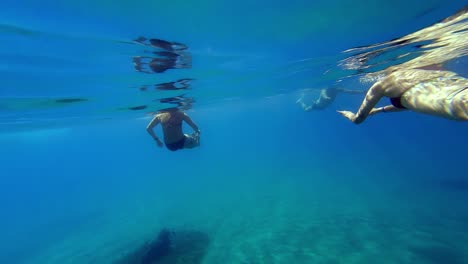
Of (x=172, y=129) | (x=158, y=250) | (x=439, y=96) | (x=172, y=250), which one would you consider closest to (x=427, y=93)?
(x=439, y=96)

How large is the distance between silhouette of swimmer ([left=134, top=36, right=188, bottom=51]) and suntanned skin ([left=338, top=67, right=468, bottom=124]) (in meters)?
5.99

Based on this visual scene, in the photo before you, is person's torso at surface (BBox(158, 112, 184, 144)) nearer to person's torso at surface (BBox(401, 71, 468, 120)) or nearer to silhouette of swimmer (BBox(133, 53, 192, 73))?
silhouette of swimmer (BBox(133, 53, 192, 73))

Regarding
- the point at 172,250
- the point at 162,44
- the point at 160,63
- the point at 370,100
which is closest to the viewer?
the point at 370,100

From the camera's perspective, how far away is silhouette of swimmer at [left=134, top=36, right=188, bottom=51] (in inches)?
305

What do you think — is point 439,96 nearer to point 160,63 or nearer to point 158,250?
point 160,63

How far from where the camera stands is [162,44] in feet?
27.1

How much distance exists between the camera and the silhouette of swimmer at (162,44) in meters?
7.74


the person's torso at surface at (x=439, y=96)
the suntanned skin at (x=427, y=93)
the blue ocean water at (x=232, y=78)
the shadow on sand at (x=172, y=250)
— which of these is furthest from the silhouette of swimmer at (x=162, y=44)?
the shadow on sand at (x=172, y=250)

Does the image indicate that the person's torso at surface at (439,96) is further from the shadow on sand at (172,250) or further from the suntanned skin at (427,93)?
the shadow on sand at (172,250)

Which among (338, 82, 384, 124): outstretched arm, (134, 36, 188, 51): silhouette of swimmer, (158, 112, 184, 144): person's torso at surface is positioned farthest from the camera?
(158, 112, 184, 144): person's torso at surface

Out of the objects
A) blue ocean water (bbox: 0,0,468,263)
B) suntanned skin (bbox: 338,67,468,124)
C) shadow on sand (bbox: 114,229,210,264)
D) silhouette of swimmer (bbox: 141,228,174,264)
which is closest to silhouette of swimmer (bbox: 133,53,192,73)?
blue ocean water (bbox: 0,0,468,263)

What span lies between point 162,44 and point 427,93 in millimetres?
7154

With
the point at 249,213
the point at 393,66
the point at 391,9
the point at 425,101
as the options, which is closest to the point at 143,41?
the point at 425,101

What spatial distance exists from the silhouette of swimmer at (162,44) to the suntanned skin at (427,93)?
19.7 ft
